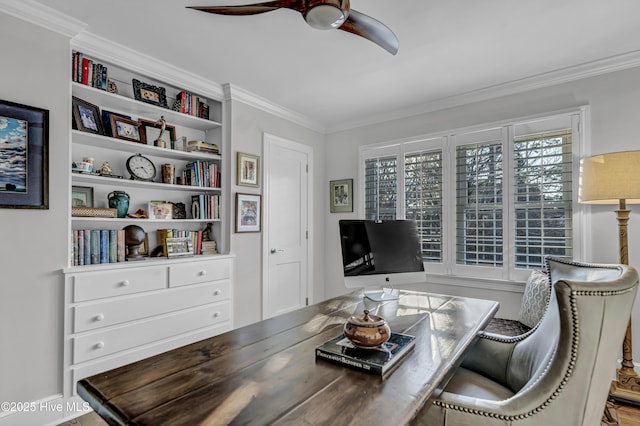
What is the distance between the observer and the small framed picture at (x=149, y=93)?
2.70 meters

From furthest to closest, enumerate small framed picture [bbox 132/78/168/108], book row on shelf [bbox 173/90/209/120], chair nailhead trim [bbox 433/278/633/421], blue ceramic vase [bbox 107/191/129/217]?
book row on shelf [bbox 173/90/209/120]
small framed picture [bbox 132/78/168/108]
blue ceramic vase [bbox 107/191/129/217]
chair nailhead trim [bbox 433/278/633/421]

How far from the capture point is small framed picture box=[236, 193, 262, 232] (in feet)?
10.8

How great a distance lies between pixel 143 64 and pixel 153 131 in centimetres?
53

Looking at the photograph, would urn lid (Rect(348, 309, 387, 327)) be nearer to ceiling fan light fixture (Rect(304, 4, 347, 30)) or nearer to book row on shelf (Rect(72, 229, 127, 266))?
ceiling fan light fixture (Rect(304, 4, 347, 30))

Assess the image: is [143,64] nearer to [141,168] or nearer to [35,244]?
[141,168]

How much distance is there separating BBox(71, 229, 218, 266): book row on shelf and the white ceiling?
142 centimetres

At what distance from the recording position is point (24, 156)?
79.4 inches

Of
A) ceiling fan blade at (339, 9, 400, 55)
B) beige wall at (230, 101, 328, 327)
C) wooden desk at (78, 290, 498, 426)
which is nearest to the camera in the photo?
wooden desk at (78, 290, 498, 426)

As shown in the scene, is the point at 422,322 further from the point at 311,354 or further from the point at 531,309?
the point at 531,309

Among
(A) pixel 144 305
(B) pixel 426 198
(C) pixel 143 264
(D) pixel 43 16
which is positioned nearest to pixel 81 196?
(C) pixel 143 264

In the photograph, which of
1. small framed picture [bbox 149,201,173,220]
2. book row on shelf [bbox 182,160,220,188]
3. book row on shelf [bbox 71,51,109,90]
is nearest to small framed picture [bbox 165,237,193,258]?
small framed picture [bbox 149,201,173,220]

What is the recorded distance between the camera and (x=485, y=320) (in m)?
1.63

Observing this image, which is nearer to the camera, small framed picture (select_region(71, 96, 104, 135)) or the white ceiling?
the white ceiling

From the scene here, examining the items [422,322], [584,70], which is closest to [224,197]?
[422,322]
